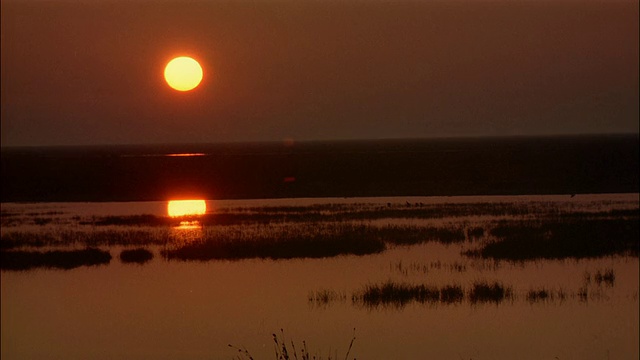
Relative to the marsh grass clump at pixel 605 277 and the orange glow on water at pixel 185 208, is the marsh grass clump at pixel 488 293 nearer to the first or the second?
the marsh grass clump at pixel 605 277

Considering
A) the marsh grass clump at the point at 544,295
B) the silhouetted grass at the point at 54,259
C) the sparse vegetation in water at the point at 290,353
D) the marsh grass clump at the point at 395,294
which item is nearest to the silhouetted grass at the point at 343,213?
the silhouetted grass at the point at 54,259

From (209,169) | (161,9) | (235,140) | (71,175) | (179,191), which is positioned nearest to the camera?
(161,9)

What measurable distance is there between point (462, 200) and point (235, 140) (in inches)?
94.6

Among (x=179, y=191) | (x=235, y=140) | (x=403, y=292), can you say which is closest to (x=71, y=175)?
(x=179, y=191)

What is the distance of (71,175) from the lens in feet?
32.4

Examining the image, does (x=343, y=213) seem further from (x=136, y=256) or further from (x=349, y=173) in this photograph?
(x=349, y=173)

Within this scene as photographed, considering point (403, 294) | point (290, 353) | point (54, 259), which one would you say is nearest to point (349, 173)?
point (54, 259)

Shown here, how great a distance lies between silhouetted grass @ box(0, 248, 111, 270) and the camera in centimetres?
540

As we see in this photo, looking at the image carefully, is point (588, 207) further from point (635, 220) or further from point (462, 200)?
point (462, 200)

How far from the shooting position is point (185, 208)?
629cm

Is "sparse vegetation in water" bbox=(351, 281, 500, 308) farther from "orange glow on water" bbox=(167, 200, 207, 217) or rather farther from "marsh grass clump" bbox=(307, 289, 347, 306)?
"orange glow on water" bbox=(167, 200, 207, 217)

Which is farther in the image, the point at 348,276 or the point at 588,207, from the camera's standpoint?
the point at 588,207

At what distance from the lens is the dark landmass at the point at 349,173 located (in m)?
7.00

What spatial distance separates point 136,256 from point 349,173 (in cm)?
463
